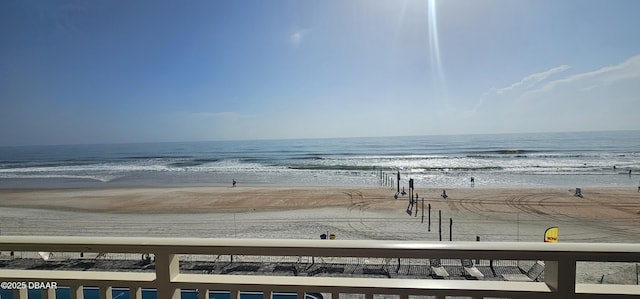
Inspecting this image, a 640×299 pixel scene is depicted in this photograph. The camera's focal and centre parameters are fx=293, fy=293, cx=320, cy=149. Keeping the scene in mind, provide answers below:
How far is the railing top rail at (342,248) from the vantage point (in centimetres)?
84

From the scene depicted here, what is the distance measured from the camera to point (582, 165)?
21203 millimetres

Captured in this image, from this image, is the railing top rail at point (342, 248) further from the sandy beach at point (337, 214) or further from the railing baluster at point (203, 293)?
the sandy beach at point (337, 214)

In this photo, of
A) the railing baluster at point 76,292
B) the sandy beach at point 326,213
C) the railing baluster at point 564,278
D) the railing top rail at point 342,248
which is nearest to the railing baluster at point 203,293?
the railing top rail at point 342,248

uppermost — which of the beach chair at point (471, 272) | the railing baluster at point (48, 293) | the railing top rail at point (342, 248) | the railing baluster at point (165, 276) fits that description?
the railing top rail at point (342, 248)

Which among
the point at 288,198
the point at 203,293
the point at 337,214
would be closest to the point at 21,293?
the point at 203,293

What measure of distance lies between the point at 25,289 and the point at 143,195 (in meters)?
15.4

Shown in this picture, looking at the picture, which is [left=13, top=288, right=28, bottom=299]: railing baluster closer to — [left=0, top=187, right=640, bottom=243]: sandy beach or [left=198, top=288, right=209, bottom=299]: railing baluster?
[left=198, top=288, right=209, bottom=299]: railing baluster

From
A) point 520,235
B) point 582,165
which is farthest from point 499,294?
point 582,165

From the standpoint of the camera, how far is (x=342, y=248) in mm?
890

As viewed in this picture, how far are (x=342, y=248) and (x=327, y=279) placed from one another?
0.16 metres

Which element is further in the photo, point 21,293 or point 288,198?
point 288,198

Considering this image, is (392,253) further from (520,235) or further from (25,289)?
(520,235)

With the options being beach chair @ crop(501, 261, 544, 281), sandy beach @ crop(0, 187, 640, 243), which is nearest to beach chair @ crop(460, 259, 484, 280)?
beach chair @ crop(501, 261, 544, 281)

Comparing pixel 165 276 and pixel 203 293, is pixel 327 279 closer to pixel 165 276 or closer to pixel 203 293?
pixel 203 293
